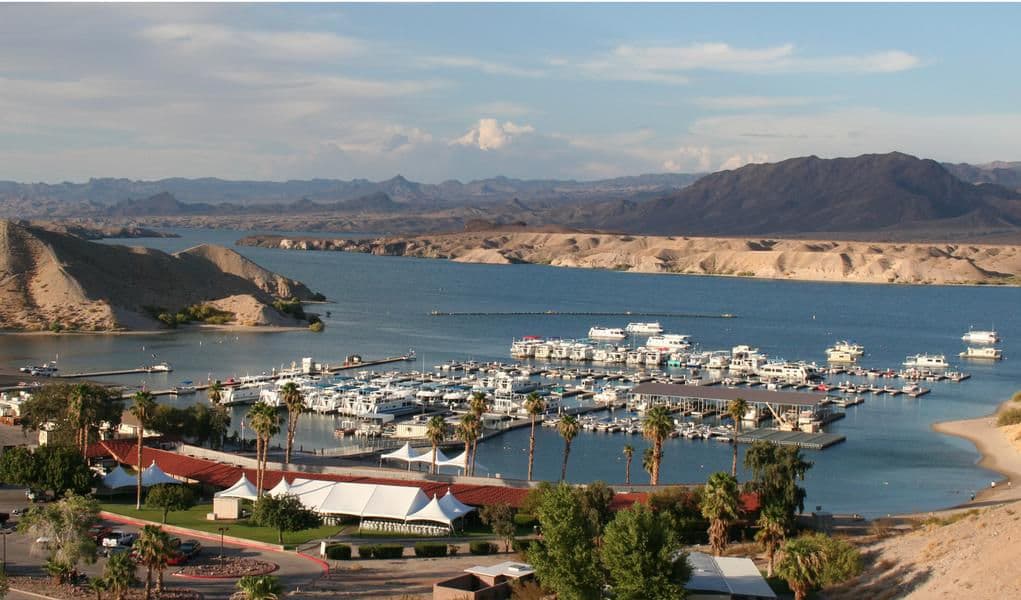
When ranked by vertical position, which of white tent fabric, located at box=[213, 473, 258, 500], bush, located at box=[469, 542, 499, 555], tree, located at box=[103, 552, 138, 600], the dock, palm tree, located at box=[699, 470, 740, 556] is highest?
palm tree, located at box=[699, 470, 740, 556]

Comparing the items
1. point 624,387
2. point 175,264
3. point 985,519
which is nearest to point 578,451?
point 624,387

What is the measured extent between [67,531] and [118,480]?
35.3 ft

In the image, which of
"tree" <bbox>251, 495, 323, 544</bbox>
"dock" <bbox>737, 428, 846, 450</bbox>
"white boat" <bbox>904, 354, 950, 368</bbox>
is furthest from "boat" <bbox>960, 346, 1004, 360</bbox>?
"tree" <bbox>251, 495, 323, 544</bbox>

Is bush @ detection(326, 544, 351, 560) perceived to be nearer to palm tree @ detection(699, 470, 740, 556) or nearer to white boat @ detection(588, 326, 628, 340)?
palm tree @ detection(699, 470, 740, 556)

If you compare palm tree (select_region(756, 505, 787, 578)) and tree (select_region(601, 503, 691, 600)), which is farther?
palm tree (select_region(756, 505, 787, 578))

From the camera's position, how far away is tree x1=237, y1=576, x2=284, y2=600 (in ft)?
89.1

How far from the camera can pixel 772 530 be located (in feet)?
110

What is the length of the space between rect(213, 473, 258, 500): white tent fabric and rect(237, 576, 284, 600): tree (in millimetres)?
12170

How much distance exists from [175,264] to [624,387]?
218 feet

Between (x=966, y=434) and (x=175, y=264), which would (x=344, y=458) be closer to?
(x=966, y=434)

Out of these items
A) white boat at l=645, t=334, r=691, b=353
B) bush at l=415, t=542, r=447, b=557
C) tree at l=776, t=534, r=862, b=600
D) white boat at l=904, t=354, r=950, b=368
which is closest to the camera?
tree at l=776, t=534, r=862, b=600

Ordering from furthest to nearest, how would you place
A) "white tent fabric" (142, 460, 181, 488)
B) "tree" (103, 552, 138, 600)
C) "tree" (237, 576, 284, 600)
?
"white tent fabric" (142, 460, 181, 488) < "tree" (103, 552, 138, 600) < "tree" (237, 576, 284, 600)

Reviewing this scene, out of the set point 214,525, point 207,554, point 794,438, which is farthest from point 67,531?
point 794,438

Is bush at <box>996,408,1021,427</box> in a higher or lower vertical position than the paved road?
lower
